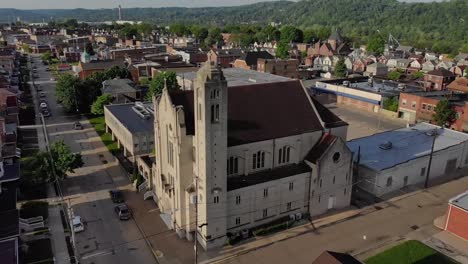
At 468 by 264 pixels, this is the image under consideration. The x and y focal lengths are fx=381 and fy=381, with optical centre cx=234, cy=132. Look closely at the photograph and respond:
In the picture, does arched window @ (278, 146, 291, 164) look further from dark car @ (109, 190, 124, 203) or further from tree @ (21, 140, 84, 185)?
tree @ (21, 140, 84, 185)

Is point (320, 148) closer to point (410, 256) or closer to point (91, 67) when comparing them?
point (410, 256)

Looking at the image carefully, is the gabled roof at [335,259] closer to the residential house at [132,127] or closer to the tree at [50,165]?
the residential house at [132,127]

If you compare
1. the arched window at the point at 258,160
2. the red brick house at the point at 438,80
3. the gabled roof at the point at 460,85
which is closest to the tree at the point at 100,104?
the arched window at the point at 258,160

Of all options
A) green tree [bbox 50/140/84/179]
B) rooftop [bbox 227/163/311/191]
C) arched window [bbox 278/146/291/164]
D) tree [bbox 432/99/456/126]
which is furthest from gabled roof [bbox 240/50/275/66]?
rooftop [bbox 227/163/311/191]

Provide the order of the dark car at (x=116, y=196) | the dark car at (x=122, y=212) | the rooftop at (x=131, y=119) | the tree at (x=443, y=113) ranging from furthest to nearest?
the tree at (x=443, y=113), the rooftop at (x=131, y=119), the dark car at (x=116, y=196), the dark car at (x=122, y=212)

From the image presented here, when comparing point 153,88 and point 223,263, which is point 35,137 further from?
point 223,263
